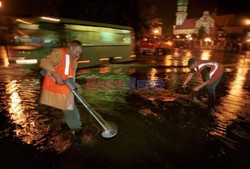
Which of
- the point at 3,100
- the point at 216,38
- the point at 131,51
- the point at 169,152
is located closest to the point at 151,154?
the point at 169,152

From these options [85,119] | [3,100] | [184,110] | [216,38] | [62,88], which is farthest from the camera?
[216,38]

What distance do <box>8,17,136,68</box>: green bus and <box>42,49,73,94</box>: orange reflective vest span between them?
758 cm

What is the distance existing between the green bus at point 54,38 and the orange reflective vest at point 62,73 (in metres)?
7.58

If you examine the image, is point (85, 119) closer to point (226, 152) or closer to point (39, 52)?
point (226, 152)

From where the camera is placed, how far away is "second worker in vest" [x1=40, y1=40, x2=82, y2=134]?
3.16 metres

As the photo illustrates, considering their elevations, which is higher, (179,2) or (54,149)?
(179,2)

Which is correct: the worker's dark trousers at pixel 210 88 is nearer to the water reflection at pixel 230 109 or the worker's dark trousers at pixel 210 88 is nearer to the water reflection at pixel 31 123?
the water reflection at pixel 230 109

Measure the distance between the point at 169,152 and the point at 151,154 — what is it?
35 cm

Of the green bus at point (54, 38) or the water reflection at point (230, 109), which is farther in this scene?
the green bus at point (54, 38)

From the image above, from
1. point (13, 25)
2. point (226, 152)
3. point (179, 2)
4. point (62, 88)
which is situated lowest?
point (226, 152)

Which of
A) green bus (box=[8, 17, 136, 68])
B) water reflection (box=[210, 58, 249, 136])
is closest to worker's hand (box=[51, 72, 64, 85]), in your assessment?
water reflection (box=[210, 58, 249, 136])

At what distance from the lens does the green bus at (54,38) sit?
10.2 metres

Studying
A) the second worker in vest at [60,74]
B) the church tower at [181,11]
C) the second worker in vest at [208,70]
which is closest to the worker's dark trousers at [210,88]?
the second worker in vest at [208,70]

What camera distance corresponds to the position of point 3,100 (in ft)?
20.8
